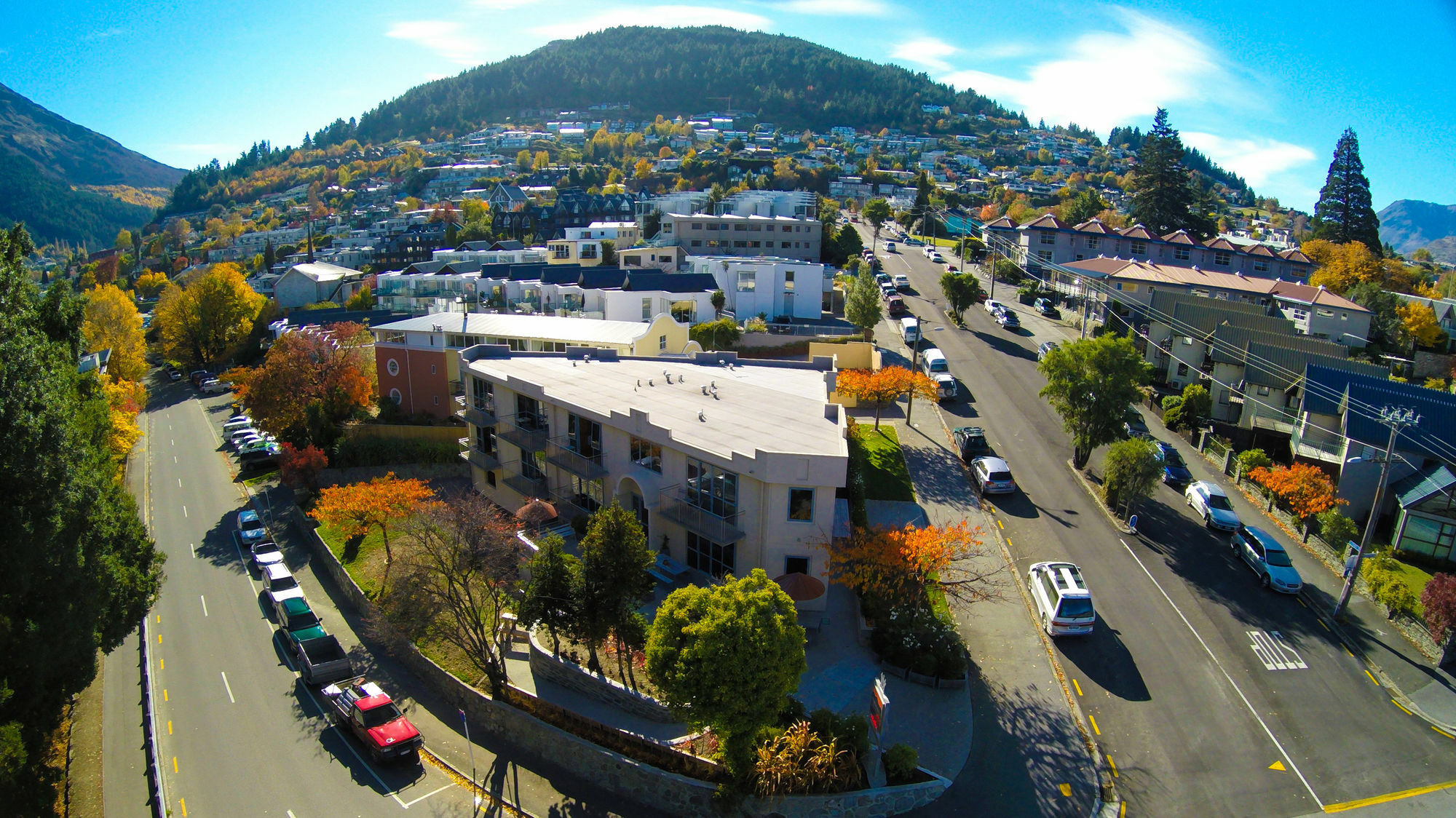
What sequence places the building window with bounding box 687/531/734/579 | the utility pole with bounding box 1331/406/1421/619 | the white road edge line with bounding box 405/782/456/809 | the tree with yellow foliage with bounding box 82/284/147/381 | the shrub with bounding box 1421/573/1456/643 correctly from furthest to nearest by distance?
1. the tree with yellow foliage with bounding box 82/284/147/381
2. the building window with bounding box 687/531/734/579
3. the utility pole with bounding box 1331/406/1421/619
4. the shrub with bounding box 1421/573/1456/643
5. the white road edge line with bounding box 405/782/456/809

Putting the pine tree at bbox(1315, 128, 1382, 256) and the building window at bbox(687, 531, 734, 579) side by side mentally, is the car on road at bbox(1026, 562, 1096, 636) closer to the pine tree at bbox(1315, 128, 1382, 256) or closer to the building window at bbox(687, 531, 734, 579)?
the building window at bbox(687, 531, 734, 579)

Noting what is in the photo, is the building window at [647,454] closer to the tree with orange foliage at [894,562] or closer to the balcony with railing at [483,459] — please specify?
the tree with orange foliage at [894,562]

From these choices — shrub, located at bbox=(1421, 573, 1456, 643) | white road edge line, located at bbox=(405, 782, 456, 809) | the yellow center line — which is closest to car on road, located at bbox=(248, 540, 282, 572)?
white road edge line, located at bbox=(405, 782, 456, 809)

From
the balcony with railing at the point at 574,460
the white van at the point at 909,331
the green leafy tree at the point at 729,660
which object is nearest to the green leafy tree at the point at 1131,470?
the green leafy tree at the point at 729,660

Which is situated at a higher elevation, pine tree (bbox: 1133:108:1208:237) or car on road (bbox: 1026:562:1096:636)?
pine tree (bbox: 1133:108:1208:237)

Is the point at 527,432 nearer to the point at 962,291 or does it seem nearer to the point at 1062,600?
the point at 1062,600

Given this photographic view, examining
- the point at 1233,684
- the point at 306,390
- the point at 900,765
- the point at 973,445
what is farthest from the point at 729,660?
the point at 306,390
